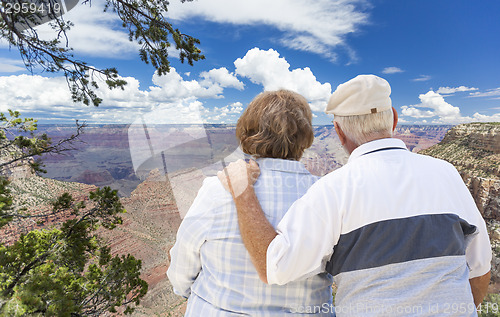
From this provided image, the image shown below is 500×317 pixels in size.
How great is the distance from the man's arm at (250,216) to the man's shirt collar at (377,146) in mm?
481

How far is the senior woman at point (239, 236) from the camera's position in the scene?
1215mm

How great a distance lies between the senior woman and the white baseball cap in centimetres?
18

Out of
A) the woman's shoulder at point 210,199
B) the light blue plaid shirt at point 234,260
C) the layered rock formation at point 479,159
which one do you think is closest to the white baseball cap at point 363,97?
the light blue plaid shirt at point 234,260

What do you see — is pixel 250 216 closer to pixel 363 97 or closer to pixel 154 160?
pixel 363 97

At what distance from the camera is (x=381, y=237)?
1030 mm

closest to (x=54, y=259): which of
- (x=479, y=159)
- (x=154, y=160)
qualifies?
(x=154, y=160)

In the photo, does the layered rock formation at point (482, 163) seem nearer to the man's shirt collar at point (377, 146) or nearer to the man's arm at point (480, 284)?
the man's arm at point (480, 284)

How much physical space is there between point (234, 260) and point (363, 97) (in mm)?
976

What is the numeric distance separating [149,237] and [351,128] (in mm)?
49789

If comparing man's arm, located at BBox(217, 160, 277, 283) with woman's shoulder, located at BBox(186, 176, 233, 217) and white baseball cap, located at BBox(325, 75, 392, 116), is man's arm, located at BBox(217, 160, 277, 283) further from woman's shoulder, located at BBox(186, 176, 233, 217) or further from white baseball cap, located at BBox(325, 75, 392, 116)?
white baseball cap, located at BBox(325, 75, 392, 116)

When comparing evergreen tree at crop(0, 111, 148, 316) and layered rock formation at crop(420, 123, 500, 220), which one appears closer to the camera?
evergreen tree at crop(0, 111, 148, 316)

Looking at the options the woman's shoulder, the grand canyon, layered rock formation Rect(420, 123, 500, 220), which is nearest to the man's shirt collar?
the grand canyon

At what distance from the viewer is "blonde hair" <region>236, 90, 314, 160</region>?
52.1 inches

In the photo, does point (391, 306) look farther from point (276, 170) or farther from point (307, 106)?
point (307, 106)
